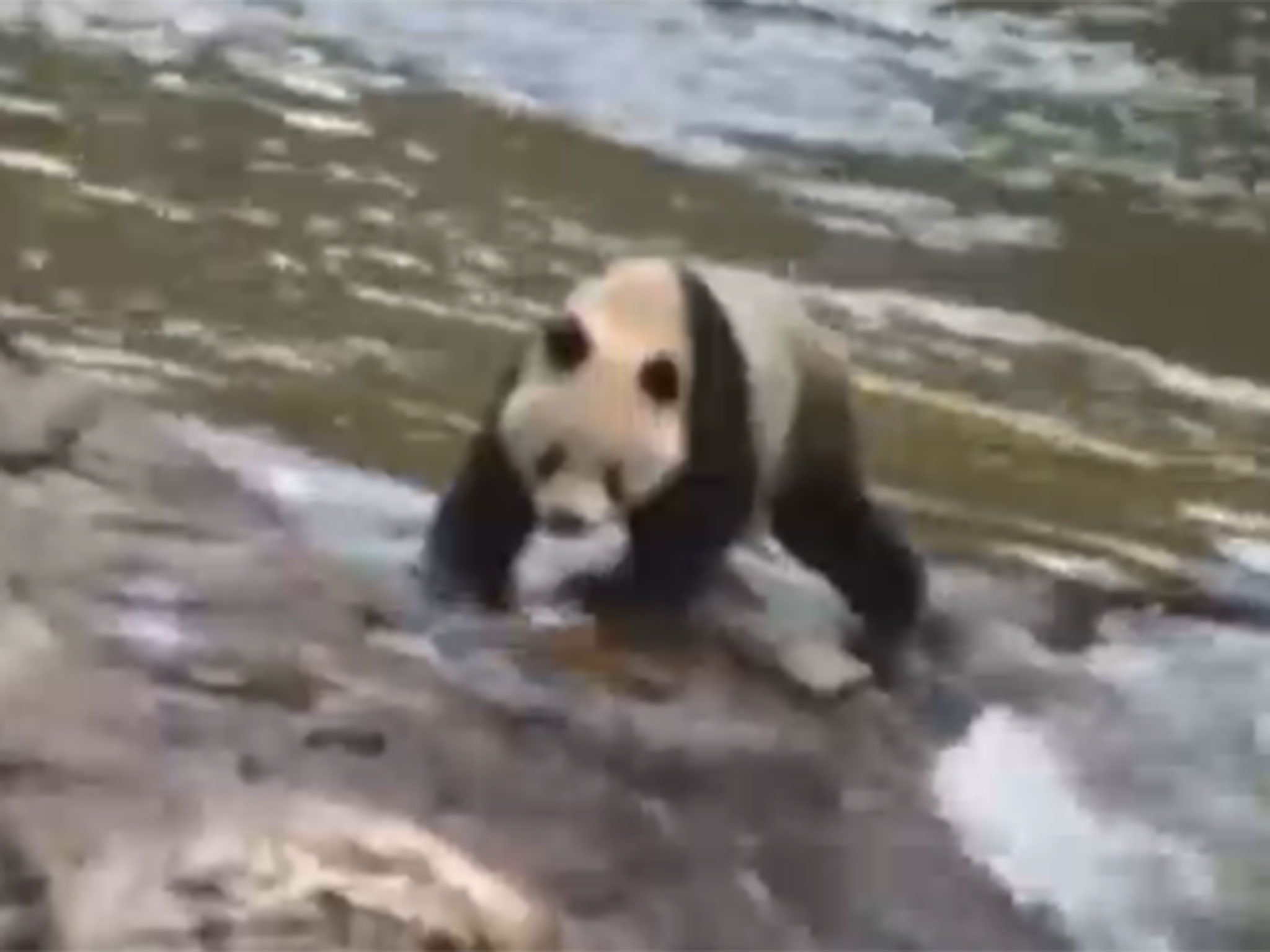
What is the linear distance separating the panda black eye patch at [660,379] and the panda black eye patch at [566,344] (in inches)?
2.4

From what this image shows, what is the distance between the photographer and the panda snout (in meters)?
Answer: 2.31

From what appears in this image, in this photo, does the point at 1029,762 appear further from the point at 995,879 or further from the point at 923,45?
the point at 923,45

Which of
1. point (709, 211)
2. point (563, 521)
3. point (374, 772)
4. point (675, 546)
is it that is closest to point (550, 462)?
point (563, 521)

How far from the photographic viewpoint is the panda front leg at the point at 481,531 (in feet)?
7.93

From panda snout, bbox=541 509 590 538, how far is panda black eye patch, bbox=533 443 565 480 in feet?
0.12

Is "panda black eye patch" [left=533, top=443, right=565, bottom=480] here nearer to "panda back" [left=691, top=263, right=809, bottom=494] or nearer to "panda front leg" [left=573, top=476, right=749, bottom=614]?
"panda front leg" [left=573, top=476, right=749, bottom=614]

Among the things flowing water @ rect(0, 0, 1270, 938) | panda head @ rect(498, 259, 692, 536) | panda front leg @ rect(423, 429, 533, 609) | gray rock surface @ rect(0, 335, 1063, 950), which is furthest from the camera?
flowing water @ rect(0, 0, 1270, 938)

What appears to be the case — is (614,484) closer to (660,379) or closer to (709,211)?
(660,379)

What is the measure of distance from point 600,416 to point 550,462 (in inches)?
2.6

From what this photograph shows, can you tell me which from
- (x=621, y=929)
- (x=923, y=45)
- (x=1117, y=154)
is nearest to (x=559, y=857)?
(x=621, y=929)

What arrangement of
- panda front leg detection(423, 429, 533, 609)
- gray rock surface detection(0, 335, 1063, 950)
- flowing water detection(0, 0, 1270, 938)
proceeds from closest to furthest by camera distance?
gray rock surface detection(0, 335, 1063, 950)
panda front leg detection(423, 429, 533, 609)
flowing water detection(0, 0, 1270, 938)

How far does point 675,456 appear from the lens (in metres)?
2.33

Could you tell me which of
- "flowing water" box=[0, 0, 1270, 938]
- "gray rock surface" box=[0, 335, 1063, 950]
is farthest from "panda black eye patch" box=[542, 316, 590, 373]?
"flowing water" box=[0, 0, 1270, 938]

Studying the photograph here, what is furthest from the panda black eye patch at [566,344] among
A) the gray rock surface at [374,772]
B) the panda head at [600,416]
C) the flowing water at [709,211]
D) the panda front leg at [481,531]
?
the flowing water at [709,211]
